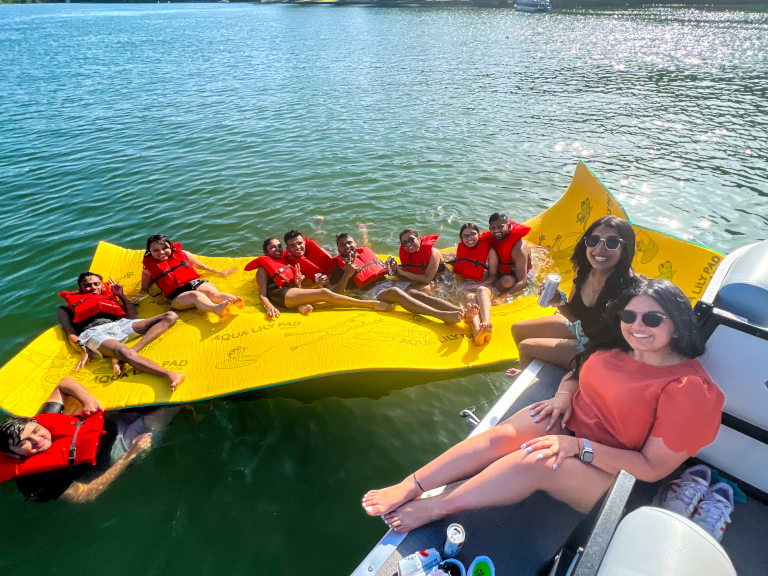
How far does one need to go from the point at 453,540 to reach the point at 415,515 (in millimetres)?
317

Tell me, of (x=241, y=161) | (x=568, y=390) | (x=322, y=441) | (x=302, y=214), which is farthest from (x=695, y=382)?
(x=241, y=161)

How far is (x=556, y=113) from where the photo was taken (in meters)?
13.2

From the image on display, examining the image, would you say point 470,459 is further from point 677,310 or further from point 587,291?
point 587,291

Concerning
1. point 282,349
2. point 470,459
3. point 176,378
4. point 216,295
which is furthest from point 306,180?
point 470,459

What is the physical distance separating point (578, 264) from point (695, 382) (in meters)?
1.47

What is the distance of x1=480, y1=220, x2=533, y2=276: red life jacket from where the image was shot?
5480mm

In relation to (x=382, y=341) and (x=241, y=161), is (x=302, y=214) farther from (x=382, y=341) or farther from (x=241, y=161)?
(x=382, y=341)

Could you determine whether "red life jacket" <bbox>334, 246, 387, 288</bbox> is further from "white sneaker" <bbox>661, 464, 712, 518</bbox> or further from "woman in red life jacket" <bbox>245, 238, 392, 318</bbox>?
"white sneaker" <bbox>661, 464, 712, 518</bbox>

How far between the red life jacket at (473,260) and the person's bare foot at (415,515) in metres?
3.72

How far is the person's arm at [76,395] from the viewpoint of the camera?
396 centimetres

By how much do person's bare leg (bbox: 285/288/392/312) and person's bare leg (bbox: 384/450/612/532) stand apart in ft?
9.86

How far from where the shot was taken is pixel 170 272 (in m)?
5.50

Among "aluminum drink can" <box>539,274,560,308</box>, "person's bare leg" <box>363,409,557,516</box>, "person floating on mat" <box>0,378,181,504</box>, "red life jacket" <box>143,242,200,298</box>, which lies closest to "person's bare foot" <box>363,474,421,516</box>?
"person's bare leg" <box>363,409,557,516</box>

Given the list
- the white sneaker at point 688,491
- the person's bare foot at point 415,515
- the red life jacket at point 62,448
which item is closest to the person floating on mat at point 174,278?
the red life jacket at point 62,448
